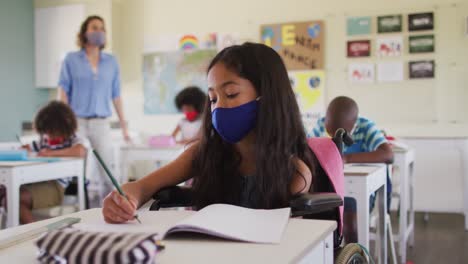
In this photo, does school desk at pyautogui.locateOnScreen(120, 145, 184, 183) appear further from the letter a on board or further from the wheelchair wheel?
the wheelchair wheel

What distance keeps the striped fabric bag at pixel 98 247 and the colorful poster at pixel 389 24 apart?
4584 mm

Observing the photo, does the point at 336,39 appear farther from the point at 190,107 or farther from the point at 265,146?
the point at 265,146

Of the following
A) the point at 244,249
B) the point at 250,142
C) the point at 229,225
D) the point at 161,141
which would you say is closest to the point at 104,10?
the point at 161,141

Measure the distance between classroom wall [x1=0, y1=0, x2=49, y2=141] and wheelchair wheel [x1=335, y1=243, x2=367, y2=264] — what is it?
5023 mm

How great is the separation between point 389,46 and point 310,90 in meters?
0.82

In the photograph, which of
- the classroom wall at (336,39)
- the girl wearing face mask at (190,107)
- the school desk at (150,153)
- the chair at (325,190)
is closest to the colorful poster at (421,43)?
the classroom wall at (336,39)

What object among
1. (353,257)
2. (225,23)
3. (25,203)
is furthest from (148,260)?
(225,23)

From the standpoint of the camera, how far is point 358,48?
5012 mm

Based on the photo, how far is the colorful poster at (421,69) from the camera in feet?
15.7

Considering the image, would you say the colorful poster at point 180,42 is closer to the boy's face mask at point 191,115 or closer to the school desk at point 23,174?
the boy's face mask at point 191,115

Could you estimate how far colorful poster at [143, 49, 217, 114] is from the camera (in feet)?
18.6

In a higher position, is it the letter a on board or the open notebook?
the letter a on board

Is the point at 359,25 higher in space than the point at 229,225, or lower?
higher

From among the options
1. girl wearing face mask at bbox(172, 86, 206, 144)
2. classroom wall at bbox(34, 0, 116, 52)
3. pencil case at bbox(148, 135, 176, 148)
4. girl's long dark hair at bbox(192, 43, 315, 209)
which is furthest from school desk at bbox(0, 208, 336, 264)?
classroom wall at bbox(34, 0, 116, 52)
